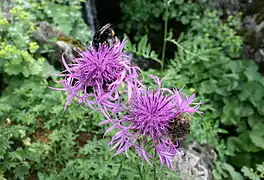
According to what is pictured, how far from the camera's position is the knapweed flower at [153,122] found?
1.51 m

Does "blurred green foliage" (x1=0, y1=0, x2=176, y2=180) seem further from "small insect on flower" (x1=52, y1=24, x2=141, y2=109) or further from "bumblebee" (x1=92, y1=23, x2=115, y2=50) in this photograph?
"bumblebee" (x1=92, y1=23, x2=115, y2=50)

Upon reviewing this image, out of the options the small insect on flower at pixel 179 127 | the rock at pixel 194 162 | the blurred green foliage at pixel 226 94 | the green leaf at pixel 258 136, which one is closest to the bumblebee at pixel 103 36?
the small insect on flower at pixel 179 127

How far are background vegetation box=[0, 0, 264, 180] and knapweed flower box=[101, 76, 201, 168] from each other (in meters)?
0.29

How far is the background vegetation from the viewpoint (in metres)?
2.59

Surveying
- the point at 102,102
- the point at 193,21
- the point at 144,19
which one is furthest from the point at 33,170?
the point at 144,19

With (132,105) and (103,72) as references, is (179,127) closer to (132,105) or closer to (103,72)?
(132,105)

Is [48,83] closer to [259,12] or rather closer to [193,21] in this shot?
[193,21]

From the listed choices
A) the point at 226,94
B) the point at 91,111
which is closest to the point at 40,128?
the point at 91,111

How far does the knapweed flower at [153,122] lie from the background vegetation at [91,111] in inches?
11.4

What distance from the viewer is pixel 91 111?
3041mm

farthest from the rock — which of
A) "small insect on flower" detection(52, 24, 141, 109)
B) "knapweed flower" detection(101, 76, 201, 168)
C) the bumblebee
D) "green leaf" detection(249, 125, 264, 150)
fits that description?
the bumblebee

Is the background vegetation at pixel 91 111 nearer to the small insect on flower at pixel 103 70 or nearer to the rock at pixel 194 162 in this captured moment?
the rock at pixel 194 162

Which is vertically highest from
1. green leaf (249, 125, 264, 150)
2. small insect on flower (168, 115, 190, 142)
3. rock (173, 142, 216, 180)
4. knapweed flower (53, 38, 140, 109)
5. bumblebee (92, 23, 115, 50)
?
bumblebee (92, 23, 115, 50)

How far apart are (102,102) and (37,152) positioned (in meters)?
1.27
